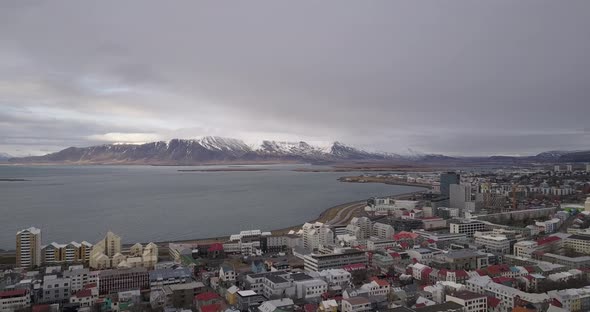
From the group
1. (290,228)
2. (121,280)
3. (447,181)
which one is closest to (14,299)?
(121,280)

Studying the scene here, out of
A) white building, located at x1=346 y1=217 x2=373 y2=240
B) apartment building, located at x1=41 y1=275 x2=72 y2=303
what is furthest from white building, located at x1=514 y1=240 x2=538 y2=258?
apartment building, located at x1=41 y1=275 x2=72 y2=303

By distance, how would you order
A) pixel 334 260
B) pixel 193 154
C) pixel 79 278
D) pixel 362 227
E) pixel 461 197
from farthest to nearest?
1. pixel 193 154
2. pixel 461 197
3. pixel 362 227
4. pixel 334 260
5. pixel 79 278

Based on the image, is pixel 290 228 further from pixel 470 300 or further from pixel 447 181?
pixel 447 181

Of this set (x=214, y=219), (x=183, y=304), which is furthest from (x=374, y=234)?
(x=183, y=304)

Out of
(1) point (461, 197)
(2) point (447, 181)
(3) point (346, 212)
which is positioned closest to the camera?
(3) point (346, 212)

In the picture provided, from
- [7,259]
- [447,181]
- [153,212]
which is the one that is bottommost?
[7,259]

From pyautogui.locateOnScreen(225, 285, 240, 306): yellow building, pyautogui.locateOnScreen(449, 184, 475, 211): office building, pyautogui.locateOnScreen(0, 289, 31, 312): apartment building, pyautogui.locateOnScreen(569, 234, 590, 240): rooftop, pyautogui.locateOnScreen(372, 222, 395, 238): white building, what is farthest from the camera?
pyautogui.locateOnScreen(449, 184, 475, 211): office building

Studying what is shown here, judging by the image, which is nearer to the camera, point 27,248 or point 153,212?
point 27,248

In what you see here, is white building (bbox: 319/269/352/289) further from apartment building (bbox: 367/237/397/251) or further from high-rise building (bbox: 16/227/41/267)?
high-rise building (bbox: 16/227/41/267)

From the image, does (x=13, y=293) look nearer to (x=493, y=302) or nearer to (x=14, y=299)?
(x=14, y=299)

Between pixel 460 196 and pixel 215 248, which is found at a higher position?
pixel 460 196
